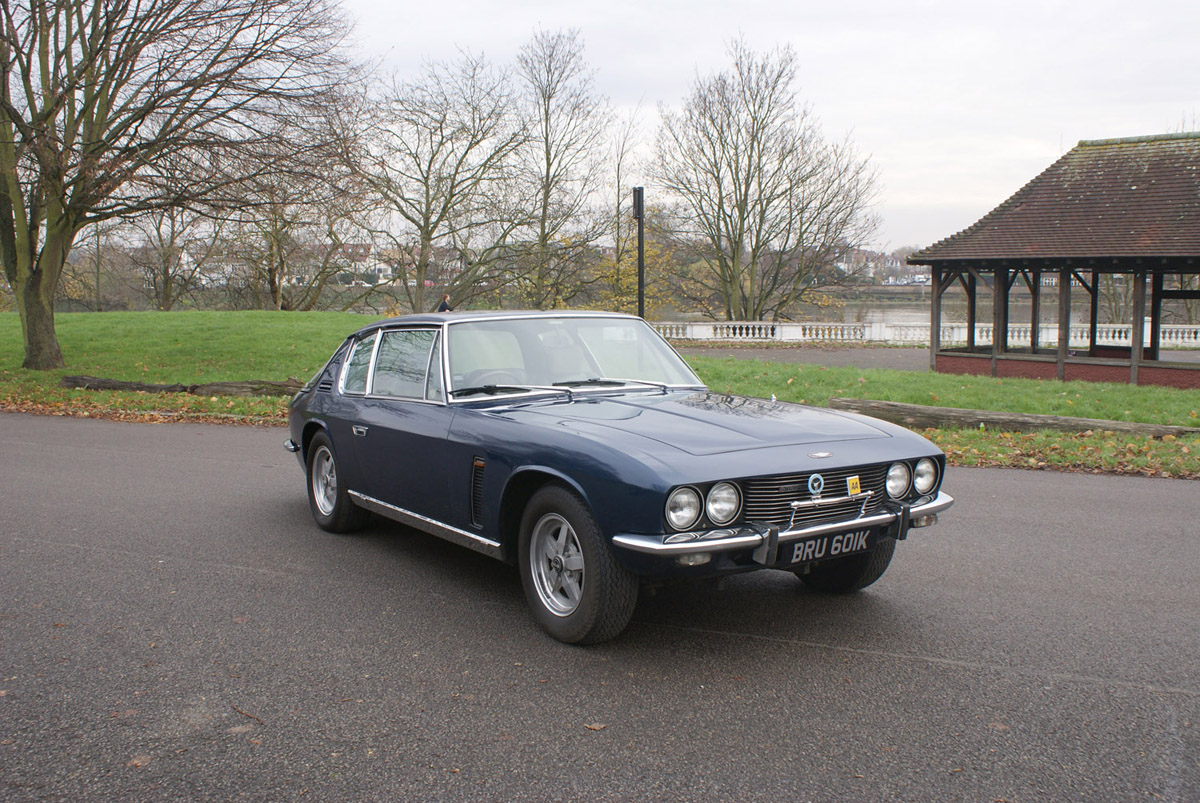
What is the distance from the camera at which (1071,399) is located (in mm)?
14258

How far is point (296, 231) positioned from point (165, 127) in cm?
2516

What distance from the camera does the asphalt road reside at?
120 inches

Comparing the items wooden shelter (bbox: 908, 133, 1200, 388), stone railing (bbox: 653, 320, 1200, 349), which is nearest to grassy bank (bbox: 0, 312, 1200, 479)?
wooden shelter (bbox: 908, 133, 1200, 388)

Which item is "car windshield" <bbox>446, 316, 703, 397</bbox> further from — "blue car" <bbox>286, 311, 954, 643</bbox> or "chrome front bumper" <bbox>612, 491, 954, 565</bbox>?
"chrome front bumper" <bbox>612, 491, 954, 565</bbox>

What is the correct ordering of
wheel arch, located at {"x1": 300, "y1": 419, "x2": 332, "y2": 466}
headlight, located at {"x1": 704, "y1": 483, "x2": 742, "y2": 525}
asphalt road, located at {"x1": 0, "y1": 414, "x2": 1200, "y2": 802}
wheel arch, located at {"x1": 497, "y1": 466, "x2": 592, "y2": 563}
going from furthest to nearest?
1. wheel arch, located at {"x1": 300, "y1": 419, "x2": 332, "y2": 466}
2. wheel arch, located at {"x1": 497, "y1": 466, "x2": 592, "y2": 563}
3. headlight, located at {"x1": 704, "y1": 483, "x2": 742, "y2": 525}
4. asphalt road, located at {"x1": 0, "y1": 414, "x2": 1200, "y2": 802}

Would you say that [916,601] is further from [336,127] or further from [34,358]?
[34,358]

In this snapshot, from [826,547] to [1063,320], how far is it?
20900 mm

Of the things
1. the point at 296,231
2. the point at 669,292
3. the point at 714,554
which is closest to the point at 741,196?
the point at 669,292

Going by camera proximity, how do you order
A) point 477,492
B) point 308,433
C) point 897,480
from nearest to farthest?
point 897,480
point 477,492
point 308,433

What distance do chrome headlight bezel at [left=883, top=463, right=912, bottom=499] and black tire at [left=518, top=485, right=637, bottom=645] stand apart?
134 centimetres

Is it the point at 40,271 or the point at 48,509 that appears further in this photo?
the point at 40,271

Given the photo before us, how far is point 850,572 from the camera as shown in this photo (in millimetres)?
4957

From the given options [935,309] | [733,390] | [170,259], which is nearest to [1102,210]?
[935,309]

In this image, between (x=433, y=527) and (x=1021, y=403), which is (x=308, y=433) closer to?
(x=433, y=527)
